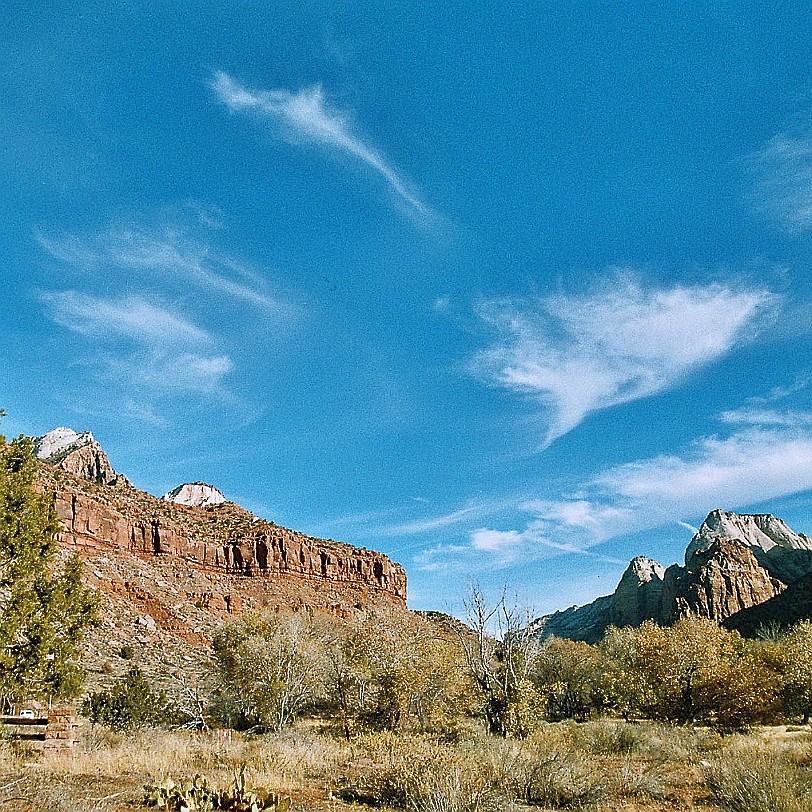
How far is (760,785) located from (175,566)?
260ft

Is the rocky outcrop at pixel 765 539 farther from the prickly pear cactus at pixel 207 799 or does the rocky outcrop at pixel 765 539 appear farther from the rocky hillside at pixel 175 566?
the prickly pear cactus at pixel 207 799

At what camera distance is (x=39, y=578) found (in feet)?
54.6

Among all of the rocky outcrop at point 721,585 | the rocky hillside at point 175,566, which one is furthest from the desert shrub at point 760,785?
the rocky outcrop at point 721,585

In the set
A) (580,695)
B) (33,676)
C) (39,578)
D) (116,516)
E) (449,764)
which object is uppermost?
(116,516)

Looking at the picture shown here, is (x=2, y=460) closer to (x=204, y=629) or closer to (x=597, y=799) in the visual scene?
(x=597, y=799)

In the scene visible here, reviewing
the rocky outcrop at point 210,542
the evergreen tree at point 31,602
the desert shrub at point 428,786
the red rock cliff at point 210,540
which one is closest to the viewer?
the desert shrub at point 428,786

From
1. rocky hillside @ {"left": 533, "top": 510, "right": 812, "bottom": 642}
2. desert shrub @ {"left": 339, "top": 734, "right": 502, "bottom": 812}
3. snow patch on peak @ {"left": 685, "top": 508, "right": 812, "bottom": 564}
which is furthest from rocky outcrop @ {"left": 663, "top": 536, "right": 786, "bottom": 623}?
desert shrub @ {"left": 339, "top": 734, "right": 502, "bottom": 812}

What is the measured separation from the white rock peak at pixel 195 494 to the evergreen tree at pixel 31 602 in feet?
413

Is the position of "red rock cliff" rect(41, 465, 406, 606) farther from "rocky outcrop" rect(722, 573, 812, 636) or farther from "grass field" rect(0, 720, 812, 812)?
"rocky outcrop" rect(722, 573, 812, 636)

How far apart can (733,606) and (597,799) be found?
126m

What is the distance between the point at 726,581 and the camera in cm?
12256

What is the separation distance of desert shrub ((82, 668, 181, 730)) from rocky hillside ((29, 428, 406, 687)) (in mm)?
11994

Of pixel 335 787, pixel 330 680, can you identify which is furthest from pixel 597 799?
pixel 330 680

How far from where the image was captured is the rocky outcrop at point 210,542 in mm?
75375
